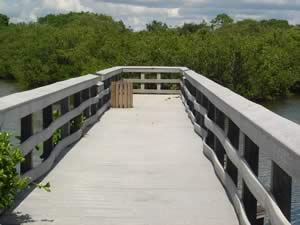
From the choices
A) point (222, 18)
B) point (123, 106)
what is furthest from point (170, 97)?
point (222, 18)

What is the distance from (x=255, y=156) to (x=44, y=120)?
9.01 ft

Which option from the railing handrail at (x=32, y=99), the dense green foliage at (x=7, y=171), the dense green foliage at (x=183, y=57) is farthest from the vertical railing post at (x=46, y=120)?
the dense green foliage at (x=183, y=57)

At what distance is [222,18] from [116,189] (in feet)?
326

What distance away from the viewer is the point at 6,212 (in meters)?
4.92

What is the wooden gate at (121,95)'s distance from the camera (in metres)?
13.5

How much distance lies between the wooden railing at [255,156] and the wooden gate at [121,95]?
248 inches

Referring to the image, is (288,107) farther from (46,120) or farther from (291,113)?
(46,120)

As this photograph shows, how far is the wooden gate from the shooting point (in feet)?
44.3

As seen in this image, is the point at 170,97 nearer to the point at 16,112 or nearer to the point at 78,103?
the point at 78,103

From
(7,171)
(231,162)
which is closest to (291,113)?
(231,162)

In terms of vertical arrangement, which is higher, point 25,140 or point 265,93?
point 25,140

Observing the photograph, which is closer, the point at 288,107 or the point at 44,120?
the point at 44,120

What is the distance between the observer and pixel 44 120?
254 inches

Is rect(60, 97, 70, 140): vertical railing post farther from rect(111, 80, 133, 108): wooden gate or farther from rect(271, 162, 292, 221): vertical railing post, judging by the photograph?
rect(111, 80, 133, 108): wooden gate
